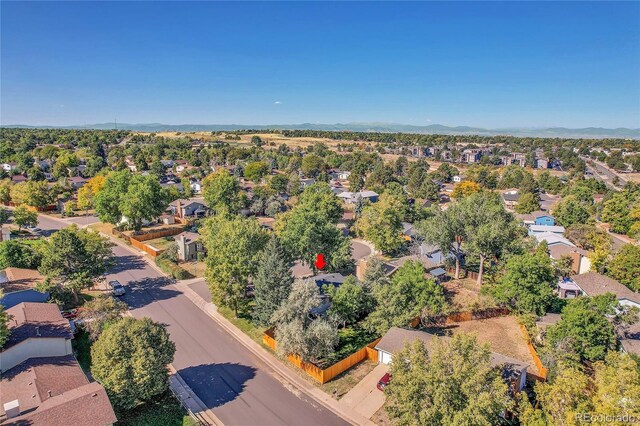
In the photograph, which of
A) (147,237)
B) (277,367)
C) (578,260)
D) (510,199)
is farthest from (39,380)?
(510,199)

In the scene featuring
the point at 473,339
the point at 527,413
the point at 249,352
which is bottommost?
the point at 249,352

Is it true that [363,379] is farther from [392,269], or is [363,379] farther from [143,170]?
[143,170]

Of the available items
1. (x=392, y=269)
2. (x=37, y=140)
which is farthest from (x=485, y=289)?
(x=37, y=140)

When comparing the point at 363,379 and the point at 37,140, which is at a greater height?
the point at 37,140

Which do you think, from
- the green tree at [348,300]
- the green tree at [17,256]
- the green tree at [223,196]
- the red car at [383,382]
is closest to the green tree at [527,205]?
the green tree at [223,196]

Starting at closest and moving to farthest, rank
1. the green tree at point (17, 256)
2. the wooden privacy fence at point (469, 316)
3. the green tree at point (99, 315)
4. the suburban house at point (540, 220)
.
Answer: the green tree at point (99, 315)
the wooden privacy fence at point (469, 316)
the green tree at point (17, 256)
the suburban house at point (540, 220)

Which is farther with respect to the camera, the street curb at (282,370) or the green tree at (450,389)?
the street curb at (282,370)

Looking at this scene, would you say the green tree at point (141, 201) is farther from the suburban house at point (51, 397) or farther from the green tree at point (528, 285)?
the green tree at point (528, 285)
